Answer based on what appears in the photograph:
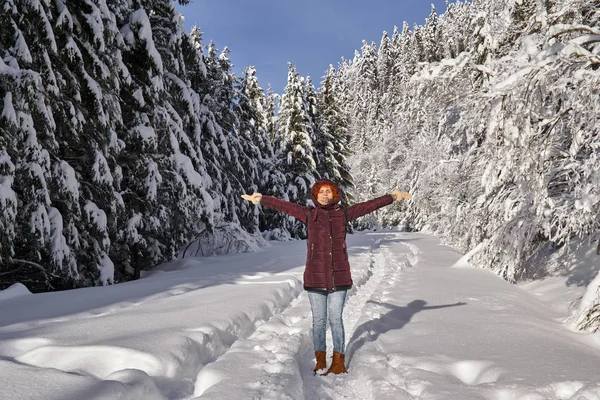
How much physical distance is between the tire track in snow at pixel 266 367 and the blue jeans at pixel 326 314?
354 millimetres

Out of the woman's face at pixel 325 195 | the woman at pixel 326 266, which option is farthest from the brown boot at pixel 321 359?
the woman's face at pixel 325 195

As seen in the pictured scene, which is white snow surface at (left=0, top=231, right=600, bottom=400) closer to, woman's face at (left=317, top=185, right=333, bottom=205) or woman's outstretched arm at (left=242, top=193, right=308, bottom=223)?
woman's outstretched arm at (left=242, top=193, right=308, bottom=223)

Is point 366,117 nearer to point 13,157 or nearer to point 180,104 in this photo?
point 180,104

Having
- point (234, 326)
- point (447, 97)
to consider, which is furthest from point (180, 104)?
point (234, 326)

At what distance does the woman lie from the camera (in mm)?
3906

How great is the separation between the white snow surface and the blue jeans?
1.02ft

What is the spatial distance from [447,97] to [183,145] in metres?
7.31

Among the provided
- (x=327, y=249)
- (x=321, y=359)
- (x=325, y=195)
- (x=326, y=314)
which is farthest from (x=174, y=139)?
(x=321, y=359)

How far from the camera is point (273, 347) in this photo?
4.29 metres

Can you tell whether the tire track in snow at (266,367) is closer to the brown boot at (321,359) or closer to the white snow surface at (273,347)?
the white snow surface at (273,347)

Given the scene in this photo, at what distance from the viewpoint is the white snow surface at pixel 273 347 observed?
3.00 metres

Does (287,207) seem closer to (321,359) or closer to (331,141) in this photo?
(321,359)

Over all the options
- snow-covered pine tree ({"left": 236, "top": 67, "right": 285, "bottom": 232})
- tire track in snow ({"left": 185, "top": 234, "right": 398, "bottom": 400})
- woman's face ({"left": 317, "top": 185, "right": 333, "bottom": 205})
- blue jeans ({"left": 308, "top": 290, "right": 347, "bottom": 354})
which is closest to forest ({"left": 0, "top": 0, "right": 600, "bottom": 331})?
woman's face ({"left": 317, "top": 185, "right": 333, "bottom": 205})

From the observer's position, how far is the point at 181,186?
34.2ft
